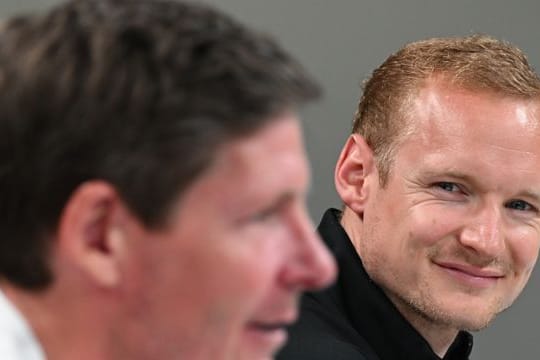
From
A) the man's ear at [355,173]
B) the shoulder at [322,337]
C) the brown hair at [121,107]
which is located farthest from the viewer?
the man's ear at [355,173]

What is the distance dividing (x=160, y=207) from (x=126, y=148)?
51 millimetres

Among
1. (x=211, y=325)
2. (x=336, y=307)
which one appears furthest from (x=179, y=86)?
(x=336, y=307)

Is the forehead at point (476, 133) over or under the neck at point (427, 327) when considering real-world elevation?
over

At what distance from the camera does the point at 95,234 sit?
90 centimetres

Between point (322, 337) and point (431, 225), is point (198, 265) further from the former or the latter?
point (431, 225)

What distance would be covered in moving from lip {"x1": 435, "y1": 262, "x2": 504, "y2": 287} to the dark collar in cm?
10

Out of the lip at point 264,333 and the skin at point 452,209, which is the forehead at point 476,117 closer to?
the skin at point 452,209

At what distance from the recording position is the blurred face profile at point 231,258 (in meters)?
0.89

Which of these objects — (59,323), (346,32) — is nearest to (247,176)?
(59,323)

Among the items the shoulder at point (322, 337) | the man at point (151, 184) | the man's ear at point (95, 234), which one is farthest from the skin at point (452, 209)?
the man's ear at point (95, 234)

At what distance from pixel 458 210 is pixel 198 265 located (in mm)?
808

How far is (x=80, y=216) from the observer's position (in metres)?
0.89

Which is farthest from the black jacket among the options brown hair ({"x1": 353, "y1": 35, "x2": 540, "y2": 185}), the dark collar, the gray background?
the gray background

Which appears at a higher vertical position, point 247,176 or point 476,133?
point 247,176
